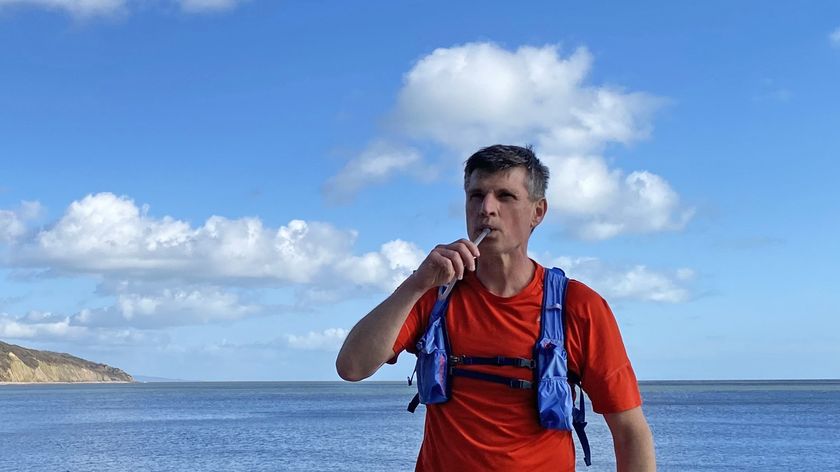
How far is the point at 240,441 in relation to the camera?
5556 centimetres

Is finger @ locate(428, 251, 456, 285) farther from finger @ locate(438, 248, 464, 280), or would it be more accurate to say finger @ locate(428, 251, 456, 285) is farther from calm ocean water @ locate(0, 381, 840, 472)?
calm ocean water @ locate(0, 381, 840, 472)

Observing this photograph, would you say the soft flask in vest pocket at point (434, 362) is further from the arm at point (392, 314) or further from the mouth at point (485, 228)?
the mouth at point (485, 228)

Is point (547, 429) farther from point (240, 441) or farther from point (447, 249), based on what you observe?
point (240, 441)

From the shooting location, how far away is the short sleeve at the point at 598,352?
3.18 metres

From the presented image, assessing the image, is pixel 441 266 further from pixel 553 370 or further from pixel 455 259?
pixel 553 370

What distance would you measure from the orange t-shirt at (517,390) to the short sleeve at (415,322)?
A: 60 millimetres

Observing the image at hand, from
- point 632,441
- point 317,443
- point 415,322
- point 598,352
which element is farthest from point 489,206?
point 317,443

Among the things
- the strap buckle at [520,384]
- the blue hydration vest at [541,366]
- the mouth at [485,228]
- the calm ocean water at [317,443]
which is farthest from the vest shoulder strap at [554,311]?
the calm ocean water at [317,443]

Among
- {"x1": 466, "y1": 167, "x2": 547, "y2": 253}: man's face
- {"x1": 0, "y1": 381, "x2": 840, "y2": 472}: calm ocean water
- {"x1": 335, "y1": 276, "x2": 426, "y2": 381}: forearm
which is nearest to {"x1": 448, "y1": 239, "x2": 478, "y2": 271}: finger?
{"x1": 335, "y1": 276, "x2": 426, "y2": 381}: forearm

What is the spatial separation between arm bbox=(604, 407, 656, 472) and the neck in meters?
0.51

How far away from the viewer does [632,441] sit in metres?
3.24

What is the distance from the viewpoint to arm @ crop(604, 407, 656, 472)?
10.6ft

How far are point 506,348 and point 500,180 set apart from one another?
0.54 meters

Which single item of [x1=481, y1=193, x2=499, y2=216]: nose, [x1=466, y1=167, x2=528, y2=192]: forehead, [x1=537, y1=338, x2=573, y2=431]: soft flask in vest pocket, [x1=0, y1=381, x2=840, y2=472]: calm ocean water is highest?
[x1=466, y1=167, x2=528, y2=192]: forehead
